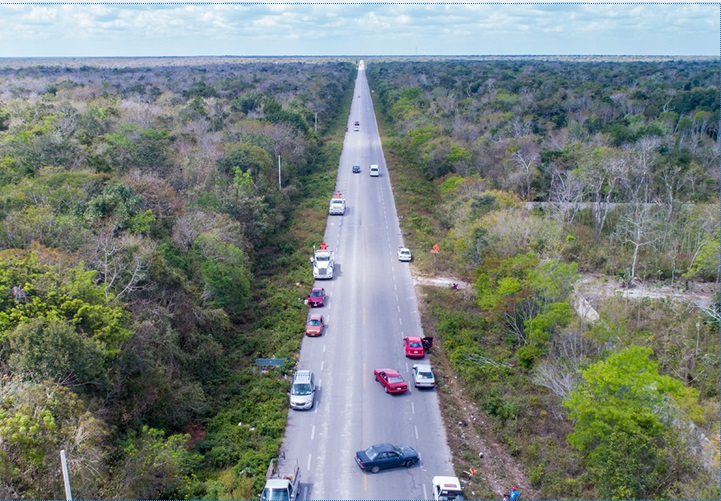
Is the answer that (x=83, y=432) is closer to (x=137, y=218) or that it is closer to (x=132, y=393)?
(x=132, y=393)

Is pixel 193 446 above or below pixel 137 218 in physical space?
below

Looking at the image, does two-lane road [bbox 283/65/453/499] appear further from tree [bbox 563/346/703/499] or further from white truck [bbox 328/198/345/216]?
tree [bbox 563/346/703/499]

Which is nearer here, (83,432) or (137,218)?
(83,432)

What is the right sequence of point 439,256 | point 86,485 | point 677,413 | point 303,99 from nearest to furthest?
point 86,485, point 677,413, point 439,256, point 303,99

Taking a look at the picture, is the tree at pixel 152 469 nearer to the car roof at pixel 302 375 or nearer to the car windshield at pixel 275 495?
the car windshield at pixel 275 495

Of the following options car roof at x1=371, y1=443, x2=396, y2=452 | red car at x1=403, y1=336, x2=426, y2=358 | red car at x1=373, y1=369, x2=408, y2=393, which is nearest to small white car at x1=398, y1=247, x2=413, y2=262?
red car at x1=403, y1=336, x2=426, y2=358

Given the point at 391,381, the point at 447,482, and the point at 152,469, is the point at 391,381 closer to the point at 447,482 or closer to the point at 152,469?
the point at 447,482

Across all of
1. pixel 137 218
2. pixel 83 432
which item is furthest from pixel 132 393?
pixel 137 218
